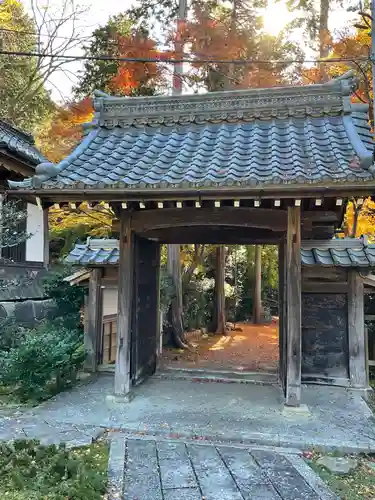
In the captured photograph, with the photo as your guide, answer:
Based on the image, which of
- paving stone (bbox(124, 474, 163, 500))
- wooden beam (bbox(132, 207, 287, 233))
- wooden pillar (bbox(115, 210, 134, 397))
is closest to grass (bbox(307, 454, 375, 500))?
paving stone (bbox(124, 474, 163, 500))

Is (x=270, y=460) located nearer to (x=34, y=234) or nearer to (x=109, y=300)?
(x=109, y=300)

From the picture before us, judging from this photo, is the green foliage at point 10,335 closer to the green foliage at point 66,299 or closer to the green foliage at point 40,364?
the green foliage at point 40,364

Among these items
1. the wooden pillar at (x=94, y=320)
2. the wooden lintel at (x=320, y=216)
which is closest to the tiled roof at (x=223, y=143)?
the wooden lintel at (x=320, y=216)

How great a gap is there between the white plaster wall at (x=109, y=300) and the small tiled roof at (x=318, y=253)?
0.87 meters

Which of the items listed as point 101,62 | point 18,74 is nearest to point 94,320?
point 101,62

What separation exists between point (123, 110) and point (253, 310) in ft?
47.9

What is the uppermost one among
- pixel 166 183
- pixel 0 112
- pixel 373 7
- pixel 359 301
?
pixel 0 112

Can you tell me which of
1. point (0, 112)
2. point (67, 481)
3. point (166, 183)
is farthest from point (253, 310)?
point (67, 481)

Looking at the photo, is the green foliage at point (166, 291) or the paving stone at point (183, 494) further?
the green foliage at point (166, 291)

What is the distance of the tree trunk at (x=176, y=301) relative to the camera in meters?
12.8

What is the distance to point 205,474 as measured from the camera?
394 cm

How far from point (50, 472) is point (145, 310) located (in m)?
3.75

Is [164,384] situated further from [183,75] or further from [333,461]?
[183,75]

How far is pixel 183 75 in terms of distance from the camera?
13367 millimetres
